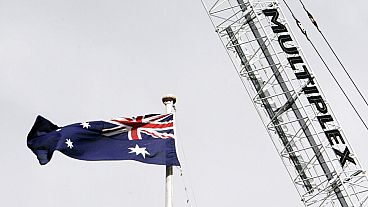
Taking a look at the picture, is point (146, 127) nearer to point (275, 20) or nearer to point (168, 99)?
point (168, 99)

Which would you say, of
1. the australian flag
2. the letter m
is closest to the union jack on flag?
the australian flag

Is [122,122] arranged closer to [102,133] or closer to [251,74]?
[102,133]

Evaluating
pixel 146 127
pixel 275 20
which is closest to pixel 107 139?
pixel 146 127

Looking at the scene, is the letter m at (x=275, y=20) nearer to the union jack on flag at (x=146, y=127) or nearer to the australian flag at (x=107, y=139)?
the union jack on flag at (x=146, y=127)

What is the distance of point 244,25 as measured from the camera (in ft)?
132

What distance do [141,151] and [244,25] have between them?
2311 centimetres

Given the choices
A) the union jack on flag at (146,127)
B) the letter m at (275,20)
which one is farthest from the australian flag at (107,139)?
the letter m at (275,20)

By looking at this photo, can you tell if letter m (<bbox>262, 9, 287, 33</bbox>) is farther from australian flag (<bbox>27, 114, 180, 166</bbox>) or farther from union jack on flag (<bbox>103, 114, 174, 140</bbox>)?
australian flag (<bbox>27, 114, 180, 166</bbox>)

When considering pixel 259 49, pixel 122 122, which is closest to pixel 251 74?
pixel 259 49

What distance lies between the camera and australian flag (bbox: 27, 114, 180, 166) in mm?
18922

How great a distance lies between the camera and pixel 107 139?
763 inches

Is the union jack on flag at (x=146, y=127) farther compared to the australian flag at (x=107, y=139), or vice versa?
the union jack on flag at (x=146, y=127)

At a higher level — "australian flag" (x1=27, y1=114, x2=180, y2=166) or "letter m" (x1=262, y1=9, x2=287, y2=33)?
"letter m" (x1=262, y1=9, x2=287, y2=33)

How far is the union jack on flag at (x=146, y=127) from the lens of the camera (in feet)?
63.2
